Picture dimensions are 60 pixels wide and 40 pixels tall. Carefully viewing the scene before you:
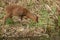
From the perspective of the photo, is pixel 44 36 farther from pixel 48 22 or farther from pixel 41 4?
pixel 41 4

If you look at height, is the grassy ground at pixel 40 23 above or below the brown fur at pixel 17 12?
below

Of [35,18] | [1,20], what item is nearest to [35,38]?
[35,18]

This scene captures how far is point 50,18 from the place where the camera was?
55.7 feet

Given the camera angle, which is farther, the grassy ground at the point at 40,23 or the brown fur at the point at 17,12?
the brown fur at the point at 17,12

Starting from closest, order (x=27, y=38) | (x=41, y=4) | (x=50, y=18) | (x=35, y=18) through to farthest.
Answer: (x=27, y=38)
(x=35, y=18)
(x=50, y=18)
(x=41, y=4)

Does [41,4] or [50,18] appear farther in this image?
[41,4]

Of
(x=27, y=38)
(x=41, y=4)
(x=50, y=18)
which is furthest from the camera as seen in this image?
(x=41, y=4)

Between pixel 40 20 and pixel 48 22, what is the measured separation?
41 cm

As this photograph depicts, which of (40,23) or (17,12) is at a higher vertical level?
(17,12)

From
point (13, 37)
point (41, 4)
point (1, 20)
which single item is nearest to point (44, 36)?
point (13, 37)

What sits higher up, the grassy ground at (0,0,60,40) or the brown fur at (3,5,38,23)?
the brown fur at (3,5,38,23)

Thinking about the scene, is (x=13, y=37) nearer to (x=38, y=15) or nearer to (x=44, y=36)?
(x=44, y=36)

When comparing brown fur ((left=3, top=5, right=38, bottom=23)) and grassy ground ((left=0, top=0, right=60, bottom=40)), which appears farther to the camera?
brown fur ((left=3, top=5, right=38, bottom=23))

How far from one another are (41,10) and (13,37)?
3.44m
